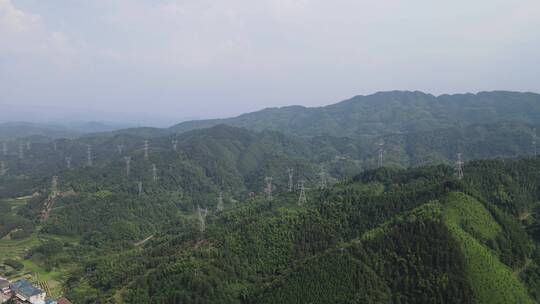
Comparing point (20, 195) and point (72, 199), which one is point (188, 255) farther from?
point (20, 195)

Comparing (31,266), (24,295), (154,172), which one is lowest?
(31,266)

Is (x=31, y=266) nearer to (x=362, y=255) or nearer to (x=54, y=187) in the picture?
(x=54, y=187)

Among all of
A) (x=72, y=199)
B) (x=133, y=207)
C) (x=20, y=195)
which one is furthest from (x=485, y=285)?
(x=20, y=195)

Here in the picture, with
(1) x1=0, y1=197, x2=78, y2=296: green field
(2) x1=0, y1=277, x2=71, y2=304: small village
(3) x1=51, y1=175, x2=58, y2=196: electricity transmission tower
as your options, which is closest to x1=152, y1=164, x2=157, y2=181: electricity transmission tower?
(3) x1=51, y1=175, x2=58, y2=196: electricity transmission tower

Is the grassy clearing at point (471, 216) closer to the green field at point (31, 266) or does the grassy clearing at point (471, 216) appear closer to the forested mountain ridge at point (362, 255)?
the forested mountain ridge at point (362, 255)

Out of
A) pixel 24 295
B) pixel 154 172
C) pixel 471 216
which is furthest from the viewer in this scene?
pixel 154 172

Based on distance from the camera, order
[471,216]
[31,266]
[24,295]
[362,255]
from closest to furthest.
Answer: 1. [362,255]
2. [24,295]
3. [471,216]
4. [31,266]

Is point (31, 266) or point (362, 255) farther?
point (31, 266)

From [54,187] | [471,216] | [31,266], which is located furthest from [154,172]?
[471,216]

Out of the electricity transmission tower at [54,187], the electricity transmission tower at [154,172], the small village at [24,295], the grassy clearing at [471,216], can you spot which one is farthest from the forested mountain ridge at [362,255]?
the electricity transmission tower at [154,172]
